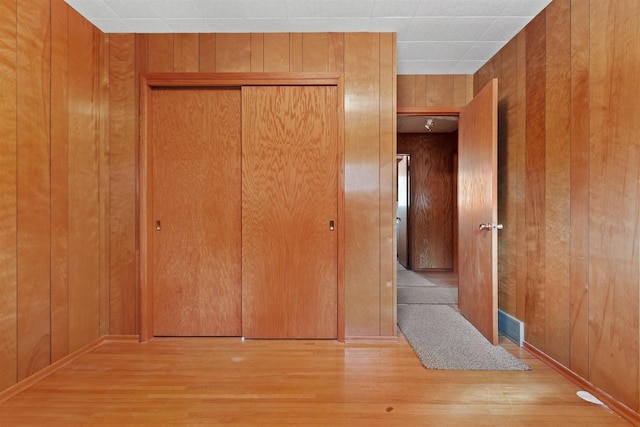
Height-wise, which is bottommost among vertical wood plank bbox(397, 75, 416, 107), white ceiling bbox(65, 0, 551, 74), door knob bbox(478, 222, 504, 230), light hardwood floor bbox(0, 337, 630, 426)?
light hardwood floor bbox(0, 337, 630, 426)

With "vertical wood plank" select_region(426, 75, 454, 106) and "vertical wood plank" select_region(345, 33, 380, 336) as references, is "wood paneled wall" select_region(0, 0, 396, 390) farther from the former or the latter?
"vertical wood plank" select_region(426, 75, 454, 106)

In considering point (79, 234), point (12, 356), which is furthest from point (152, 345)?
point (79, 234)

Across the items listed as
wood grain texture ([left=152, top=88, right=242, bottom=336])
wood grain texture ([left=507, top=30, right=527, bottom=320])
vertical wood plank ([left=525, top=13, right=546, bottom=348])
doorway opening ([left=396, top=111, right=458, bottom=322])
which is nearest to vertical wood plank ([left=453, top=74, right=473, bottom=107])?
wood grain texture ([left=507, top=30, right=527, bottom=320])

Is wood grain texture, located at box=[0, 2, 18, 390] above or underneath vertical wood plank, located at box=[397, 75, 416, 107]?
underneath

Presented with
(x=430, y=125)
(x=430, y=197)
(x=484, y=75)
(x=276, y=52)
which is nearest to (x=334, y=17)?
(x=276, y=52)

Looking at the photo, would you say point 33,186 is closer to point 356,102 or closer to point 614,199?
point 356,102

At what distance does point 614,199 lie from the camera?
58.2 inches

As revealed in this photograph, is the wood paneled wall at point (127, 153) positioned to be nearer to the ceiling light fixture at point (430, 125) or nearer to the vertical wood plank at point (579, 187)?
the vertical wood plank at point (579, 187)

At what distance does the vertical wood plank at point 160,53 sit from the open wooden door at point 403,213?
367 cm

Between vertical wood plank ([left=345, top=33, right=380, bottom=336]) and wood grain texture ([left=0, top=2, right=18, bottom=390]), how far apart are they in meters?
1.94

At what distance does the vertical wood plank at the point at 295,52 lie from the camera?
2203 mm

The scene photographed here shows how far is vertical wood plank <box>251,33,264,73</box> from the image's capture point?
2211mm

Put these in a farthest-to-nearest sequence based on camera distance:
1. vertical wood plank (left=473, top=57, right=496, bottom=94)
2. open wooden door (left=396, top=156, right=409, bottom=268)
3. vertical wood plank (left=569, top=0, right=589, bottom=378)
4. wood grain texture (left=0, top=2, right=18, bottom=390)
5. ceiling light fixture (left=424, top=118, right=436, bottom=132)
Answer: open wooden door (left=396, top=156, right=409, bottom=268) → ceiling light fixture (left=424, top=118, right=436, bottom=132) → vertical wood plank (left=473, top=57, right=496, bottom=94) → vertical wood plank (left=569, top=0, right=589, bottom=378) → wood grain texture (left=0, top=2, right=18, bottom=390)

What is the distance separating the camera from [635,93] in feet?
4.57
